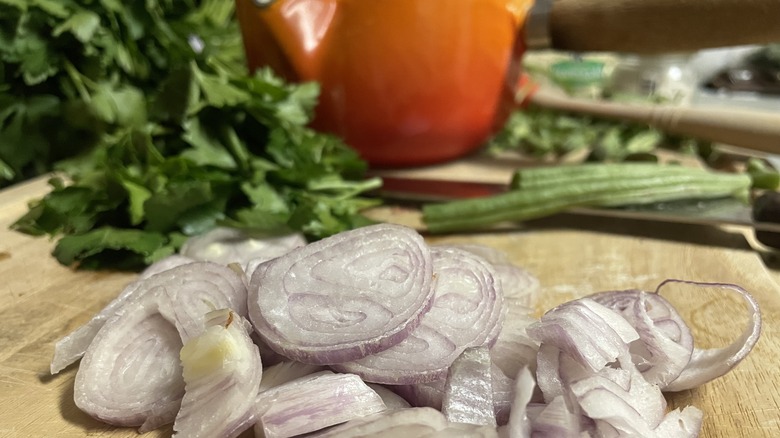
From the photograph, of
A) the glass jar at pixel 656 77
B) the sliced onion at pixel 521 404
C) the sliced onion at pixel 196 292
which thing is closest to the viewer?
the sliced onion at pixel 521 404

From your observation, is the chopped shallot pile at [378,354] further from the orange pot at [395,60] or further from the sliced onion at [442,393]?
the orange pot at [395,60]

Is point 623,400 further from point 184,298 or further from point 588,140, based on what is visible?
point 588,140

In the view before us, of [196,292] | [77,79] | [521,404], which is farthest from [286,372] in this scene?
[77,79]

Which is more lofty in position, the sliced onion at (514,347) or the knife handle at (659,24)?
the knife handle at (659,24)

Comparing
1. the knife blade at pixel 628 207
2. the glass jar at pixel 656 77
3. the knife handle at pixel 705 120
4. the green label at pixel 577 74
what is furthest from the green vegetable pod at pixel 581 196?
the green label at pixel 577 74

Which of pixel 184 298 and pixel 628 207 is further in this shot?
pixel 628 207

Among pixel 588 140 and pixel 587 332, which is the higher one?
pixel 587 332

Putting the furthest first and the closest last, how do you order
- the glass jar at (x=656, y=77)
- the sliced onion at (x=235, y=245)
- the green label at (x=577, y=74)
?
1. the green label at (x=577, y=74)
2. the glass jar at (x=656, y=77)
3. the sliced onion at (x=235, y=245)
